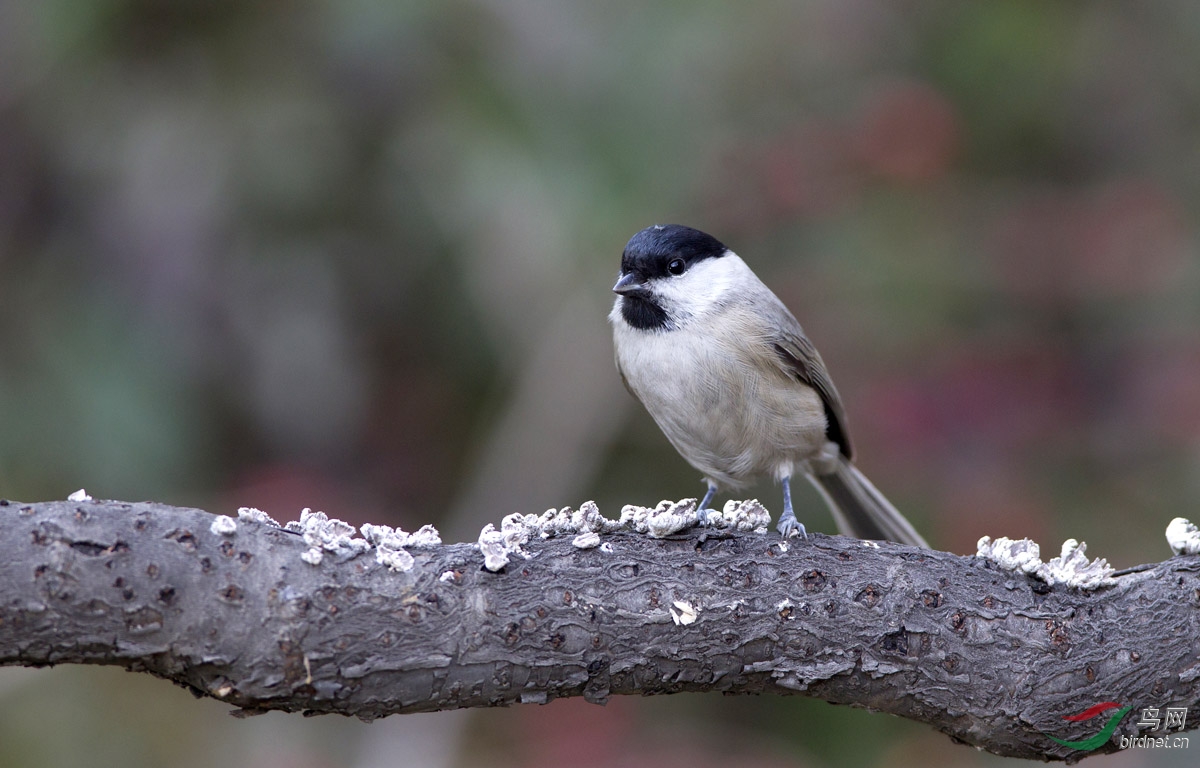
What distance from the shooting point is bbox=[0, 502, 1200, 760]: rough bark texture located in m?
1.65

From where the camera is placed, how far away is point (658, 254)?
304 centimetres

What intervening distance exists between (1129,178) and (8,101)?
15.9 feet

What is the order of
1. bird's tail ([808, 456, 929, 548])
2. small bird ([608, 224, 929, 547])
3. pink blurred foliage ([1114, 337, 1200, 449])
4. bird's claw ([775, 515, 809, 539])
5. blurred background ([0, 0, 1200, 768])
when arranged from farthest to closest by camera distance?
pink blurred foliage ([1114, 337, 1200, 449]) < blurred background ([0, 0, 1200, 768]) < bird's tail ([808, 456, 929, 548]) < small bird ([608, 224, 929, 547]) < bird's claw ([775, 515, 809, 539])

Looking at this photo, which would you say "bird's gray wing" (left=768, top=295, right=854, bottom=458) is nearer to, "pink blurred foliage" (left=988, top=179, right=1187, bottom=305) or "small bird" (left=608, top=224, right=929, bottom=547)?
"small bird" (left=608, top=224, right=929, bottom=547)

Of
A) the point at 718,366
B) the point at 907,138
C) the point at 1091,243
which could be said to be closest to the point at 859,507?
the point at 718,366

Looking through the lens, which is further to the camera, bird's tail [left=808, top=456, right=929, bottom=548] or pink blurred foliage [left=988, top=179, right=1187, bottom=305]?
pink blurred foliage [left=988, top=179, right=1187, bottom=305]

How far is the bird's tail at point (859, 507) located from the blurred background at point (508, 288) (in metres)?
0.56

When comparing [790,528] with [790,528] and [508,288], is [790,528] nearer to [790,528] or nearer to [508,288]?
[790,528]

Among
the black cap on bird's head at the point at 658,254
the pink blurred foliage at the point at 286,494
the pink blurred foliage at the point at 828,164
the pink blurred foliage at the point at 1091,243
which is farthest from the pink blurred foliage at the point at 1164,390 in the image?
the pink blurred foliage at the point at 286,494

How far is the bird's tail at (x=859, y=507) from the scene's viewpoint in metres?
3.37

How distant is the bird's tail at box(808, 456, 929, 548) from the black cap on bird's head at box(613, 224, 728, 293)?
87 cm

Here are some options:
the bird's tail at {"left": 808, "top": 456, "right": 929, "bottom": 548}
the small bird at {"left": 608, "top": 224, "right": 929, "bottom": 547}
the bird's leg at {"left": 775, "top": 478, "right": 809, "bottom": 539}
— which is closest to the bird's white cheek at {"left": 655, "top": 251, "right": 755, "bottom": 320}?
the small bird at {"left": 608, "top": 224, "right": 929, "bottom": 547}

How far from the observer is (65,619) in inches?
63.4

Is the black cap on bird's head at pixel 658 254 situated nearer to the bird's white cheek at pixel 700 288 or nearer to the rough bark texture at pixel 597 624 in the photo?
the bird's white cheek at pixel 700 288
